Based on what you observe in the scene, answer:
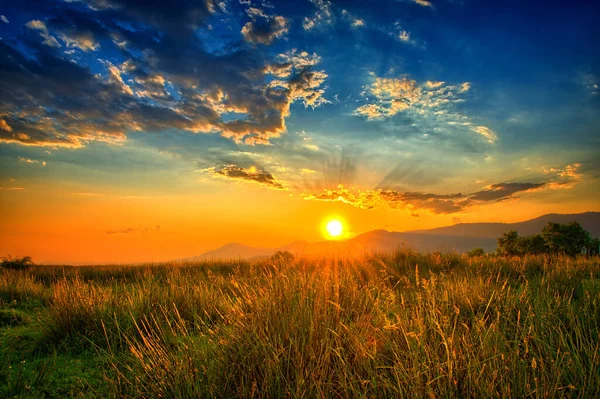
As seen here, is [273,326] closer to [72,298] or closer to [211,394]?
[211,394]

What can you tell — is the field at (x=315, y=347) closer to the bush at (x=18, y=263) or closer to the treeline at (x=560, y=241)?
the bush at (x=18, y=263)

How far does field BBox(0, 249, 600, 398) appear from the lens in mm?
2844

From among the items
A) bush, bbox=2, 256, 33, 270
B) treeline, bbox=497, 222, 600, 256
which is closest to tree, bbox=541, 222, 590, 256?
treeline, bbox=497, 222, 600, 256

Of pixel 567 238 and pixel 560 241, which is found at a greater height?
pixel 567 238

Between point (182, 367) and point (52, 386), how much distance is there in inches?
106

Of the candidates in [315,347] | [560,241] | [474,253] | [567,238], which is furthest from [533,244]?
[315,347]

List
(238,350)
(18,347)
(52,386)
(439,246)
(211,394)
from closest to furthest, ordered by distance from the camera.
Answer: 1. (211,394)
2. (238,350)
3. (52,386)
4. (18,347)
5. (439,246)

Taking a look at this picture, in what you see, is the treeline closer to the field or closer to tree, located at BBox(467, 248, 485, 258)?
tree, located at BBox(467, 248, 485, 258)

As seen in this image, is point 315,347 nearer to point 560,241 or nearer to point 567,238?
point 560,241

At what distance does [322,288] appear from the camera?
15.8 feet

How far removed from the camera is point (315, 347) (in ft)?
12.3

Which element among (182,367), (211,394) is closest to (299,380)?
(211,394)

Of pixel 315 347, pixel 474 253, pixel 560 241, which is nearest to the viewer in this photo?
pixel 315 347

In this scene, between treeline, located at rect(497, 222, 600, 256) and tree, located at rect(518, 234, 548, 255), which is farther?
tree, located at rect(518, 234, 548, 255)
